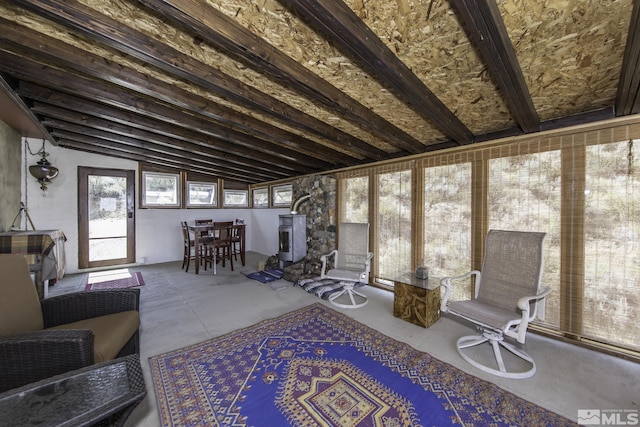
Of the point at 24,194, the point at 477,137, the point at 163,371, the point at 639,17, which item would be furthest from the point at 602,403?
the point at 24,194

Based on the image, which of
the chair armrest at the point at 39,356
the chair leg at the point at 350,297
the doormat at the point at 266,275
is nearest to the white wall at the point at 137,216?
the doormat at the point at 266,275

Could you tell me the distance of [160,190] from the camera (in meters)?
6.05

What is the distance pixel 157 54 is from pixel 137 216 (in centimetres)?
520

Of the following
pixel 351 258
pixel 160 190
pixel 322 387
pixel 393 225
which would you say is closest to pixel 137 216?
pixel 160 190

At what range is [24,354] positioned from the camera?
51.1 inches

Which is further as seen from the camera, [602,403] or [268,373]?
[268,373]

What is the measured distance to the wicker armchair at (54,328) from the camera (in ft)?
4.26

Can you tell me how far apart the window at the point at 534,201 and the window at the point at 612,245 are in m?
0.21

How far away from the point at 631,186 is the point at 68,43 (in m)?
5.05

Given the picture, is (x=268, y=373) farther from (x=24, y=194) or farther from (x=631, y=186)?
(x=24, y=194)

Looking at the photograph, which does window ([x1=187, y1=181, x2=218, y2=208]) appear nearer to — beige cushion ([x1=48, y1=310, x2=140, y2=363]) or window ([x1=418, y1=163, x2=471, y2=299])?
beige cushion ([x1=48, y1=310, x2=140, y2=363])

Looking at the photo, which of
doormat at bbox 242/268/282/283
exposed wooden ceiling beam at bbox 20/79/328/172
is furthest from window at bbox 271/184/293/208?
exposed wooden ceiling beam at bbox 20/79/328/172

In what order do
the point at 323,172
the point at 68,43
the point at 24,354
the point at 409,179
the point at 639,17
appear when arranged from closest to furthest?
the point at 639,17 → the point at 24,354 → the point at 68,43 → the point at 409,179 → the point at 323,172

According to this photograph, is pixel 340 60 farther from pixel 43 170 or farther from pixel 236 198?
pixel 236 198
